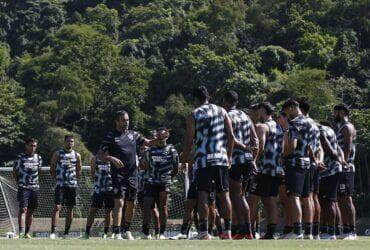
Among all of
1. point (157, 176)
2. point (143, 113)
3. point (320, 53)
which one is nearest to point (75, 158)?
point (157, 176)

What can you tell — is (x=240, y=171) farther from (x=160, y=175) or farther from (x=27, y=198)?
(x=27, y=198)

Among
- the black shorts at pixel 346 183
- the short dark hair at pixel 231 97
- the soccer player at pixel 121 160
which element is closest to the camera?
the short dark hair at pixel 231 97

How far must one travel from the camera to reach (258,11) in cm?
11650

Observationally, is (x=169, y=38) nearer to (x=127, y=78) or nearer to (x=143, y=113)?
(x=127, y=78)

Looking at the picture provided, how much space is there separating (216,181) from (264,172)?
190cm

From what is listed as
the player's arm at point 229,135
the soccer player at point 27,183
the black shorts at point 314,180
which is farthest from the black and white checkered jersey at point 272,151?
the soccer player at point 27,183

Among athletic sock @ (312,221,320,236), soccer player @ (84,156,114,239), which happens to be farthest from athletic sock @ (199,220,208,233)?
soccer player @ (84,156,114,239)

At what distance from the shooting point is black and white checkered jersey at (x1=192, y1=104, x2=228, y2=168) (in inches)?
557

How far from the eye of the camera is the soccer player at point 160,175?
62.1 ft

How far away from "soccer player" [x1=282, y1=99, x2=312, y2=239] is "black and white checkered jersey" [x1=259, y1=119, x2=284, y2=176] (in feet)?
2.36

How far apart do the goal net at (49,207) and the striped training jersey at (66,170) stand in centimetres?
557

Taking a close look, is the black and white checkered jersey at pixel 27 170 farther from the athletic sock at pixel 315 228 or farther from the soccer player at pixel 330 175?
the athletic sock at pixel 315 228

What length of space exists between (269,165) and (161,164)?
352 centimetres

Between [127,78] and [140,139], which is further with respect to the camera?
[127,78]
